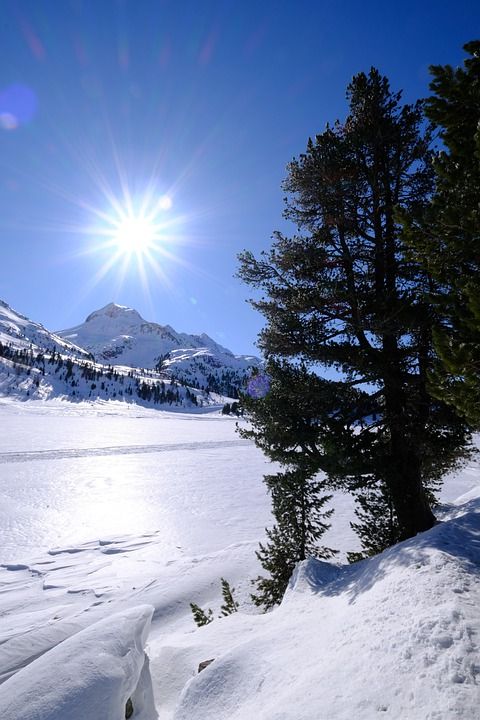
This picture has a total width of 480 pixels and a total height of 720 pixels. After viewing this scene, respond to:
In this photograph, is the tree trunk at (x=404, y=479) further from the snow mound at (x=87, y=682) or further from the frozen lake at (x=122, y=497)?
the frozen lake at (x=122, y=497)

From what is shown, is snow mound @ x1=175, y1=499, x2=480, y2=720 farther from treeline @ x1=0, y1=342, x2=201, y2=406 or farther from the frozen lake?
treeline @ x1=0, y1=342, x2=201, y2=406

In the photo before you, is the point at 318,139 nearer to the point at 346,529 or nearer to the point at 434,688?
the point at 434,688

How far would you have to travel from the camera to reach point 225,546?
13711 mm

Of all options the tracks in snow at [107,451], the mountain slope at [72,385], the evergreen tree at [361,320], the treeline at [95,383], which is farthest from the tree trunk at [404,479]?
the treeline at [95,383]

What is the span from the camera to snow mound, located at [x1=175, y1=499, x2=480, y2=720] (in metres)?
2.71

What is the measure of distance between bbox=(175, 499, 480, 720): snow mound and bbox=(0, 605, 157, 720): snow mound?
912 millimetres

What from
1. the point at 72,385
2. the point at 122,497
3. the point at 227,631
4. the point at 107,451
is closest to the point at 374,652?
the point at 227,631

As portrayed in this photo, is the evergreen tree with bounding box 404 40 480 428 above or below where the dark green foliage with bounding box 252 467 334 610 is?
above

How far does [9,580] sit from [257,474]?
65.2 ft

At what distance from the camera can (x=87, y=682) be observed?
13.3 ft

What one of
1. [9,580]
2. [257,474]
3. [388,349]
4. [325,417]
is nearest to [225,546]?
[9,580]

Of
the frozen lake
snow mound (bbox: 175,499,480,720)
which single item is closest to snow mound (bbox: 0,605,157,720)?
snow mound (bbox: 175,499,480,720)

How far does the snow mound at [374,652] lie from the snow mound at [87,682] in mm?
912

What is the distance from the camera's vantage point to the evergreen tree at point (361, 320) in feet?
24.8
